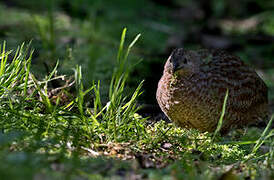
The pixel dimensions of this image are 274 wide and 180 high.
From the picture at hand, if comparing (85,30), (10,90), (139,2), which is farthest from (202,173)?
(139,2)

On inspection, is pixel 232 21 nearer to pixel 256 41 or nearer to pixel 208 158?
pixel 256 41

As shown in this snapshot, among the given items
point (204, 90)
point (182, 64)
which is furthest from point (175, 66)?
point (204, 90)

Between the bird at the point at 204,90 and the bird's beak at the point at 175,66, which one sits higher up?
the bird's beak at the point at 175,66

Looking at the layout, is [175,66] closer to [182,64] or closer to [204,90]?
[182,64]

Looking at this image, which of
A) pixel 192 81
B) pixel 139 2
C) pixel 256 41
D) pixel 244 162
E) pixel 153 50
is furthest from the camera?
pixel 139 2

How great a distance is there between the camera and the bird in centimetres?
380

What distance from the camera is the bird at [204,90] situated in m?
3.80

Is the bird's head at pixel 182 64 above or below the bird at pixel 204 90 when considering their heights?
above

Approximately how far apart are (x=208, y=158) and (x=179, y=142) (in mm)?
296

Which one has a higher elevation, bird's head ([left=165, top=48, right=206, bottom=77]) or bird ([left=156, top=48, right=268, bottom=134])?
bird's head ([left=165, top=48, right=206, bottom=77])

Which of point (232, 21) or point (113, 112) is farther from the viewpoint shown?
point (232, 21)

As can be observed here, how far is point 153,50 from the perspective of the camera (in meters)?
7.31

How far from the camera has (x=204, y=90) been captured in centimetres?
385

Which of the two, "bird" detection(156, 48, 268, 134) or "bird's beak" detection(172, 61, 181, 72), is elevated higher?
"bird's beak" detection(172, 61, 181, 72)
